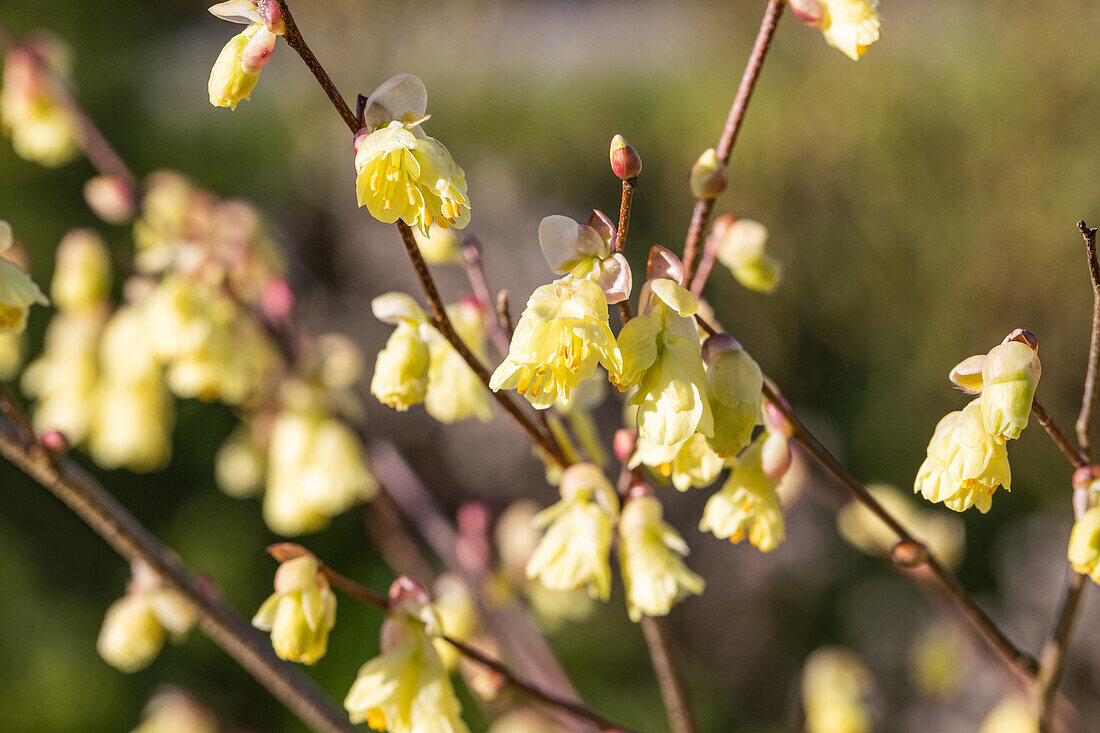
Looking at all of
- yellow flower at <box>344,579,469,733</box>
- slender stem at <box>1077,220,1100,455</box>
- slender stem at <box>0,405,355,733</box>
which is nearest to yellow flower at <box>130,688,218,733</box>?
slender stem at <box>0,405,355,733</box>

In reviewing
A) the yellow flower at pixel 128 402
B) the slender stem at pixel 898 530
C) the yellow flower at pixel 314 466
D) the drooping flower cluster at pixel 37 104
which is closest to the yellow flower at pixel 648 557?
the slender stem at pixel 898 530

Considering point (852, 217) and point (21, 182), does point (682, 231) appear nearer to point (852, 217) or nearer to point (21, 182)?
point (852, 217)

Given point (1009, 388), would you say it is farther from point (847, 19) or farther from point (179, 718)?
point (179, 718)

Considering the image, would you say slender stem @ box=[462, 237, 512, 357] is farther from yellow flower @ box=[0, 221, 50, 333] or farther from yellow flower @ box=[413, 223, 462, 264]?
yellow flower @ box=[0, 221, 50, 333]

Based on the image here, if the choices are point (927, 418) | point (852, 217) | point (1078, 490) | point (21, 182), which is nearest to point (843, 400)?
point (927, 418)

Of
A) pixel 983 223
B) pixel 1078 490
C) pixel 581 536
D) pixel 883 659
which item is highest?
pixel 581 536
